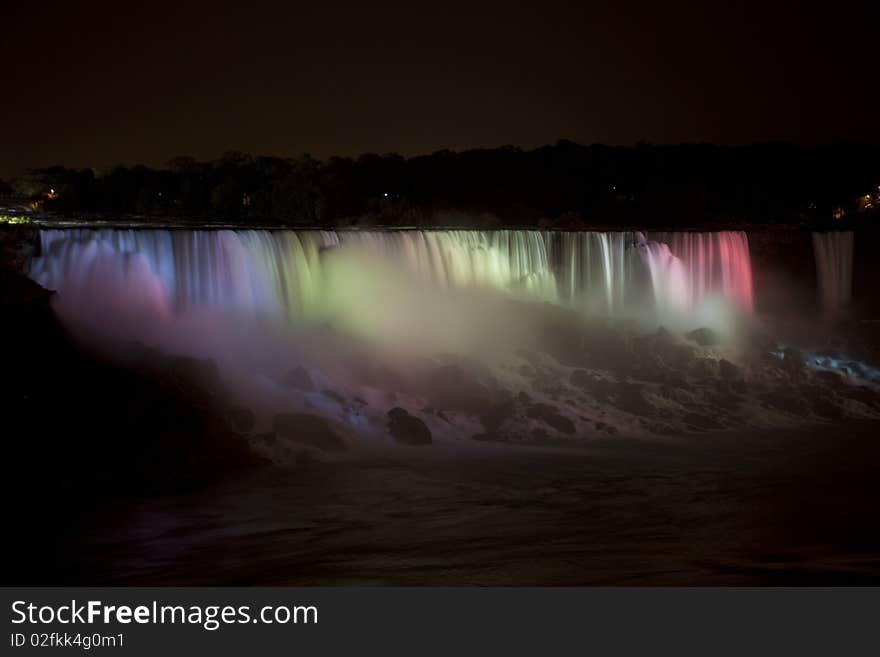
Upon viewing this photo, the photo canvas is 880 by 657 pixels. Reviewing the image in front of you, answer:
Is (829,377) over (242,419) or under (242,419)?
under

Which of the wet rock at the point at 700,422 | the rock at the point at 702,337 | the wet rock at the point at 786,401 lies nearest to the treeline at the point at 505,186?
the rock at the point at 702,337

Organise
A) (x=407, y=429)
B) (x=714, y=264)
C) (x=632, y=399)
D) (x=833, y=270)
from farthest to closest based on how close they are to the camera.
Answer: (x=833, y=270) → (x=714, y=264) → (x=632, y=399) → (x=407, y=429)

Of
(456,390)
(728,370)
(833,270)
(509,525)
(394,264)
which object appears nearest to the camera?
(509,525)

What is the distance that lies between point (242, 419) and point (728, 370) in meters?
15.0

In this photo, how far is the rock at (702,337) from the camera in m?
34.4

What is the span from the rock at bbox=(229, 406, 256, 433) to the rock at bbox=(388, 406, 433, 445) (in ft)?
9.98

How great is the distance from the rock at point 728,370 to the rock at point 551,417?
695 cm

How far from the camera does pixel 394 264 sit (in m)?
31.7

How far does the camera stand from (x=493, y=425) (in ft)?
80.5

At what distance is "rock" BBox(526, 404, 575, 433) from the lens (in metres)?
24.8

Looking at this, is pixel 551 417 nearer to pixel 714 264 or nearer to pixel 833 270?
pixel 714 264

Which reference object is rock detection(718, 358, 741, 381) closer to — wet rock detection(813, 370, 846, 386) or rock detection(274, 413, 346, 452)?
wet rock detection(813, 370, 846, 386)

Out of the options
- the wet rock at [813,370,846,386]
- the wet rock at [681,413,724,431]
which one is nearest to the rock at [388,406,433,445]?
the wet rock at [681,413,724,431]

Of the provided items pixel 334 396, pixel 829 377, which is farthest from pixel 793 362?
pixel 334 396
